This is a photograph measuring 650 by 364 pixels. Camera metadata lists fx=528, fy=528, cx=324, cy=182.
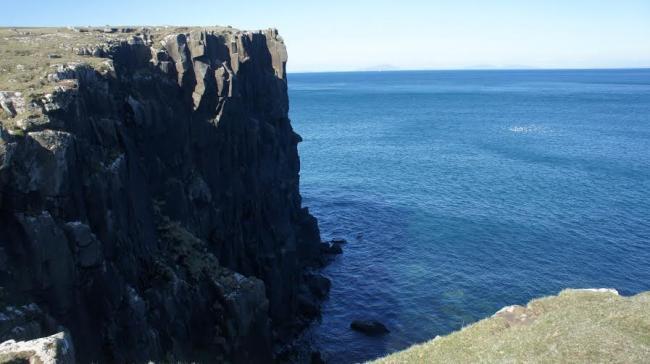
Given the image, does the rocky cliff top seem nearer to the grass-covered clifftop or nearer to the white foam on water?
the grass-covered clifftop

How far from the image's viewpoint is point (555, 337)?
83.5ft

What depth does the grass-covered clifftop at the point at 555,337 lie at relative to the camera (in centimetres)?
2402

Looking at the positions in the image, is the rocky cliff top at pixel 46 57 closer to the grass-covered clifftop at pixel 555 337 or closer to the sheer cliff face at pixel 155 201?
the sheer cliff face at pixel 155 201

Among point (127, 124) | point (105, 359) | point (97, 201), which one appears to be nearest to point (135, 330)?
point (105, 359)

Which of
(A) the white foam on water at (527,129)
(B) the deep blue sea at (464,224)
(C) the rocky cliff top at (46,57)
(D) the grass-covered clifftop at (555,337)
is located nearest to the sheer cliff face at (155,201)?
(C) the rocky cliff top at (46,57)

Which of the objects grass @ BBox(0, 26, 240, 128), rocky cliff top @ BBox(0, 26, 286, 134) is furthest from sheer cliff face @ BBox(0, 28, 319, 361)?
grass @ BBox(0, 26, 240, 128)

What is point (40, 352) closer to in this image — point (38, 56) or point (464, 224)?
point (38, 56)

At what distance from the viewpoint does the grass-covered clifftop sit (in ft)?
78.8

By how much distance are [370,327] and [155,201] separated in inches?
1091

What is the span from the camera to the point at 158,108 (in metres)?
47.5

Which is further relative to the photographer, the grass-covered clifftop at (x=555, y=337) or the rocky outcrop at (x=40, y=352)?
the grass-covered clifftop at (x=555, y=337)

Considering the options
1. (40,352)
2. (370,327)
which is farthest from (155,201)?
(370,327)

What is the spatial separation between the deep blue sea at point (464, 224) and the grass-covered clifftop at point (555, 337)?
2741cm

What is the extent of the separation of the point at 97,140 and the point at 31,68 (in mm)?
7837
